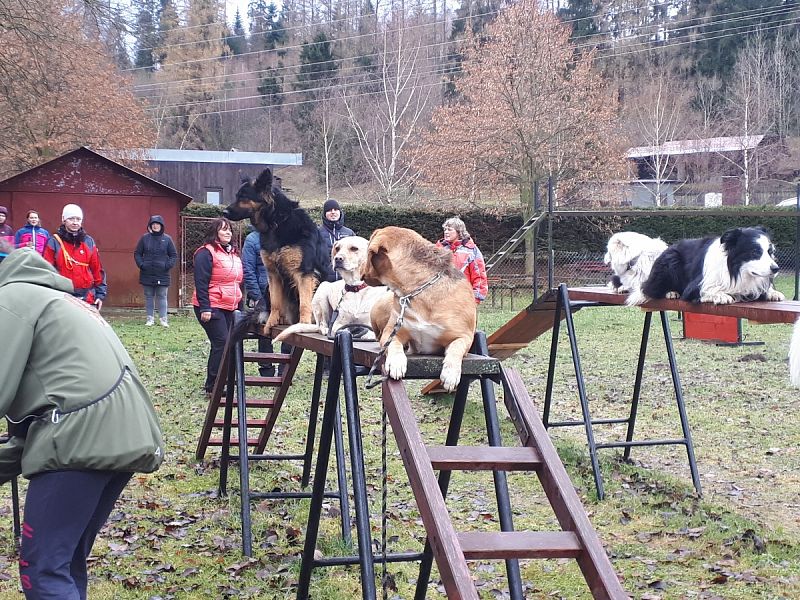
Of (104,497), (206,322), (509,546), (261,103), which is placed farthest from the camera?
(261,103)

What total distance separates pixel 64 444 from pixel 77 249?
8.41m

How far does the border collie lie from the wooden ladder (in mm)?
3899

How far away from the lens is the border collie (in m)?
6.69

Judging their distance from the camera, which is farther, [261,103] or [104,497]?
[261,103]

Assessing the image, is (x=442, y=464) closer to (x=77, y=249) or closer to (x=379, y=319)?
(x=379, y=319)

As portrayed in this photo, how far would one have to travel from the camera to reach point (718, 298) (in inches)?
262

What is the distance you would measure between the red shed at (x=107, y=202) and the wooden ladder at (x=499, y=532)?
15729mm

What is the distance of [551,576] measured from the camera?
505 centimetres

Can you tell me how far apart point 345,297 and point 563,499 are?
2.83m

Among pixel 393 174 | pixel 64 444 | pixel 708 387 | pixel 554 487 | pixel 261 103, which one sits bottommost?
pixel 708 387

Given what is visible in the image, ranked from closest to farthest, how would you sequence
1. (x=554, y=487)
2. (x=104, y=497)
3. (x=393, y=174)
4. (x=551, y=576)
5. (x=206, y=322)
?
(x=554, y=487)
(x=104, y=497)
(x=551, y=576)
(x=206, y=322)
(x=393, y=174)

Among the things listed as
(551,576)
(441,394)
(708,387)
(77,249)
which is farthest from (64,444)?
(708,387)

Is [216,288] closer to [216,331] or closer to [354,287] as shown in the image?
[216,331]

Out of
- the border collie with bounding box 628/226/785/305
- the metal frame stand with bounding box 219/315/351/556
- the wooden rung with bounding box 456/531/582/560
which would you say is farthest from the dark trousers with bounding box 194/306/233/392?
the wooden rung with bounding box 456/531/582/560
